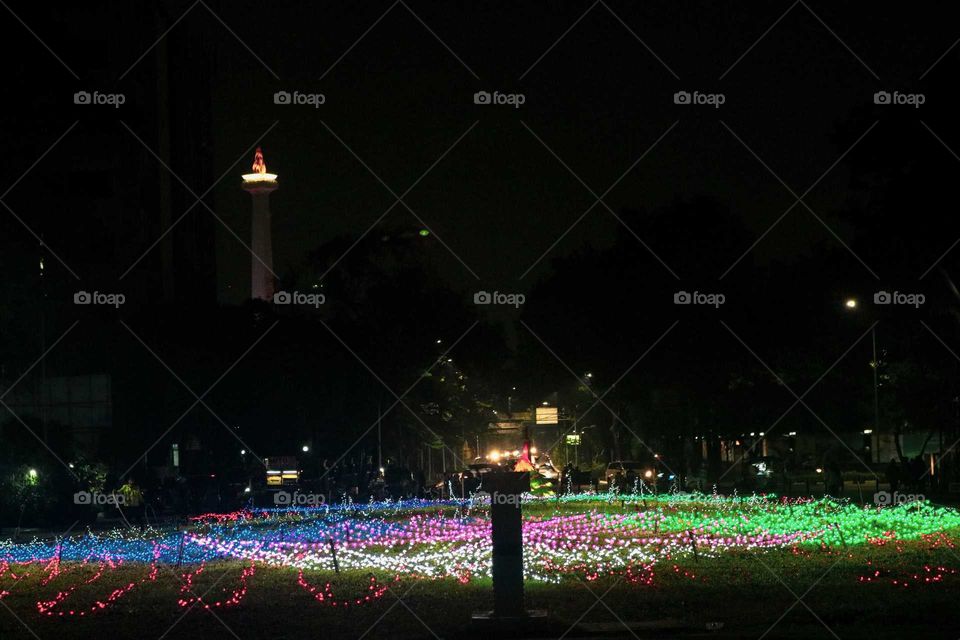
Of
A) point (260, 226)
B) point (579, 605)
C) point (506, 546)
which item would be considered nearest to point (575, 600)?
point (579, 605)

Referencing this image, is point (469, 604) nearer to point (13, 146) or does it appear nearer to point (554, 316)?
point (13, 146)

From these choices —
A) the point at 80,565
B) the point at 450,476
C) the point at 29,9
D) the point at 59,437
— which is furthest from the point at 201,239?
the point at 80,565

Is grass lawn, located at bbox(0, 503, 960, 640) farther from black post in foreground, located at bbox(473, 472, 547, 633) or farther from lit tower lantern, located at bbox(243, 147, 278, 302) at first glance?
lit tower lantern, located at bbox(243, 147, 278, 302)

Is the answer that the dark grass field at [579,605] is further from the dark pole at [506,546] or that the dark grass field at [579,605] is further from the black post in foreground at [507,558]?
the dark pole at [506,546]

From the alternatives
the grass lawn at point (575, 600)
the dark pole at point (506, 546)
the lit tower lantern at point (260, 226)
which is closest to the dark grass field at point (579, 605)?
the grass lawn at point (575, 600)

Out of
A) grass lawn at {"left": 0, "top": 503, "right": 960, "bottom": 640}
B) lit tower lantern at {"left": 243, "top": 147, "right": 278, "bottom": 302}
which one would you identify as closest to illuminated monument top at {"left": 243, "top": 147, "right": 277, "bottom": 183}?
lit tower lantern at {"left": 243, "top": 147, "right": 278, "bottom": 302}
